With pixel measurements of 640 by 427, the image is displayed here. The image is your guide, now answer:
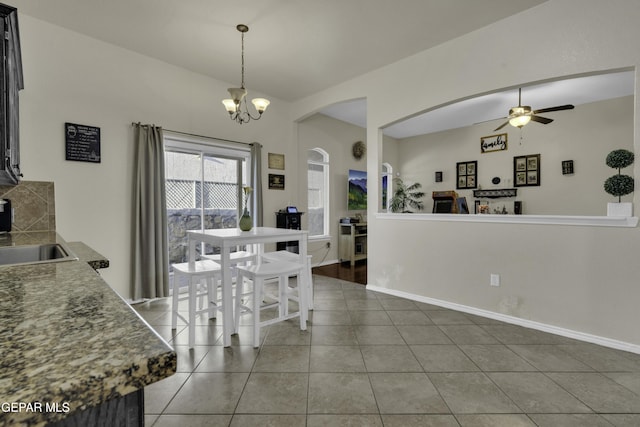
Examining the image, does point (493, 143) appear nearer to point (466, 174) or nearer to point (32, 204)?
point (466, 174)

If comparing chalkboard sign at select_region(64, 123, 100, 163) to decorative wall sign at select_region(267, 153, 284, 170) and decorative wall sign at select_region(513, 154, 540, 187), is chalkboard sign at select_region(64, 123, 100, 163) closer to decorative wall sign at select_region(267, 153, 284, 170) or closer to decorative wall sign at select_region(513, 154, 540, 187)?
decorative wall sign at select_region(267, 153, 284, 170)

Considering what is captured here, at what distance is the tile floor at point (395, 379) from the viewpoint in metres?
1.61

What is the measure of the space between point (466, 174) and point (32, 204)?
7009mm

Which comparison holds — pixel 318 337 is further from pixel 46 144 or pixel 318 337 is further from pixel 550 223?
pixel 46 144

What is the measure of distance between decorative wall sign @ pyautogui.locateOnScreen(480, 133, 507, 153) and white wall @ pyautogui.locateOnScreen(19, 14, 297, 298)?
5.45 meters

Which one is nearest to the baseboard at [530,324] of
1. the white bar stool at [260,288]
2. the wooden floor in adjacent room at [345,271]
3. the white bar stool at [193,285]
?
the wooden floor in adjacent room at [345,271]

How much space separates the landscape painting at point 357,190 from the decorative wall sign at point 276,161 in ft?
5.85

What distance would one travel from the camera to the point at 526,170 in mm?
5660

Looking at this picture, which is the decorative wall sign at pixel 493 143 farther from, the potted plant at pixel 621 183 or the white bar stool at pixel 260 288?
the white bar stool at pixel 260 288

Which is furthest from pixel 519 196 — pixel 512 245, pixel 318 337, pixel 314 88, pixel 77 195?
pixel 77 195

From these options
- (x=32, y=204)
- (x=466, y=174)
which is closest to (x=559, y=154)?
(x=466, y=174)

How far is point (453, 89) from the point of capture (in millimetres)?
3238

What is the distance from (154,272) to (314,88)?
3.39 m

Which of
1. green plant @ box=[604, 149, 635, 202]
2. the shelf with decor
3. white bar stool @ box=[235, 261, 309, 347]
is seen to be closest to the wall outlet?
green plant @ box=[604, 149, 635, 202]
